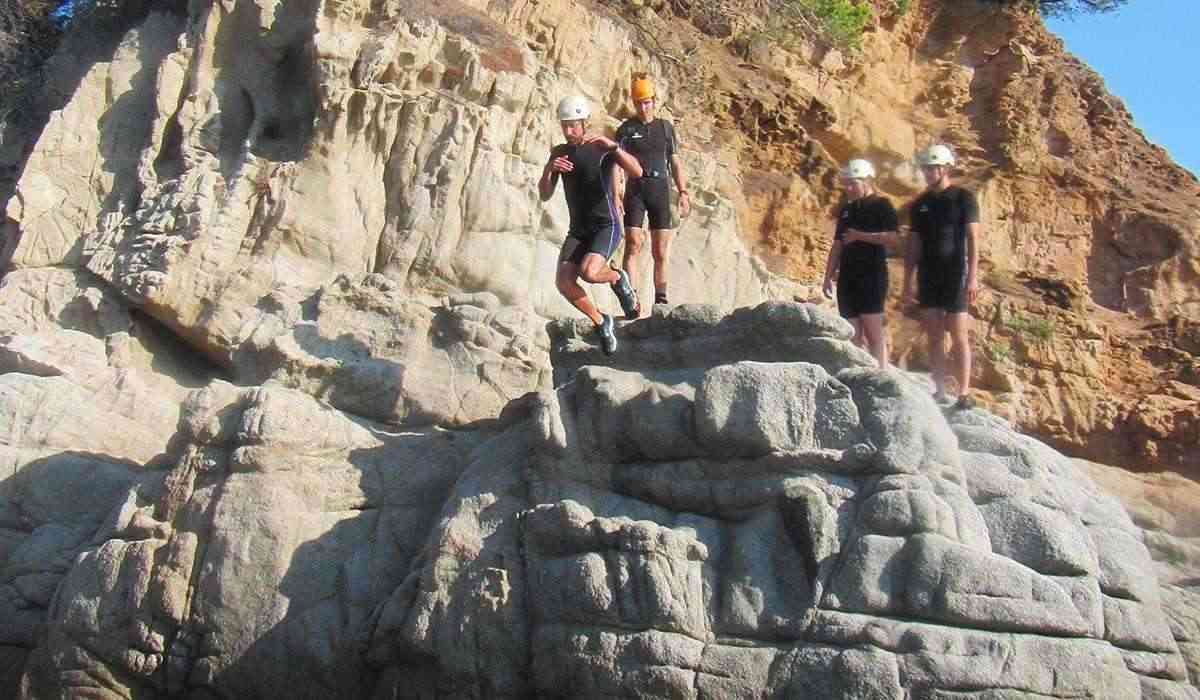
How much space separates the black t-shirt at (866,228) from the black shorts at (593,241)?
1.41 m

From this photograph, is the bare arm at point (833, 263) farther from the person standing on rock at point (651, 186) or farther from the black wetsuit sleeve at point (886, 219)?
the person standing on rock at point (651, 186)

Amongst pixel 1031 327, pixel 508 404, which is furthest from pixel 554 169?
pixel 1031 327

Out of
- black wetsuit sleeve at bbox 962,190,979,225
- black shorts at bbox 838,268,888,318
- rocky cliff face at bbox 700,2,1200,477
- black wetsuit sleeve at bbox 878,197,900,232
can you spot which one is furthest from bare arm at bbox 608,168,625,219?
rocky cliff face at bbox 700,2,1200,477

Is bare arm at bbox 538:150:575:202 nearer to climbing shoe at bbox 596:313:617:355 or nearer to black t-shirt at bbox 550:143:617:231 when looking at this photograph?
black t-shirt at bbox 550:143:617:231

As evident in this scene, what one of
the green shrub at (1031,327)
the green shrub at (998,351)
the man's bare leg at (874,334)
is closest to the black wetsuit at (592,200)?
the man's bare leg at (874,334)

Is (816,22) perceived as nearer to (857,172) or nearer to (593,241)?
(857,172)

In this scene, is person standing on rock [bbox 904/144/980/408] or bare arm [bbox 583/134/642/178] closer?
person standing on rock [bbox 904/144/980/408]

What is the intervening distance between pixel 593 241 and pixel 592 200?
0.25 meters

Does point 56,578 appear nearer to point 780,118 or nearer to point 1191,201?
point 780,118

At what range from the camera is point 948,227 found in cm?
859

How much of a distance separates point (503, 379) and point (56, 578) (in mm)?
3131

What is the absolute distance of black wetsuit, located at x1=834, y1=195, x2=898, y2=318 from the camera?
29.4 ft

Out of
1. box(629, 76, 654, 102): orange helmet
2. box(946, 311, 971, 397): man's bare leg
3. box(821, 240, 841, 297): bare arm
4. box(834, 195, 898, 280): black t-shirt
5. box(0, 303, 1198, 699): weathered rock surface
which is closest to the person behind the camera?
box(0, 303, 1198, 699): weathered rock surface

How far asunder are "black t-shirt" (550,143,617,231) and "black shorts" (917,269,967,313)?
194cm
